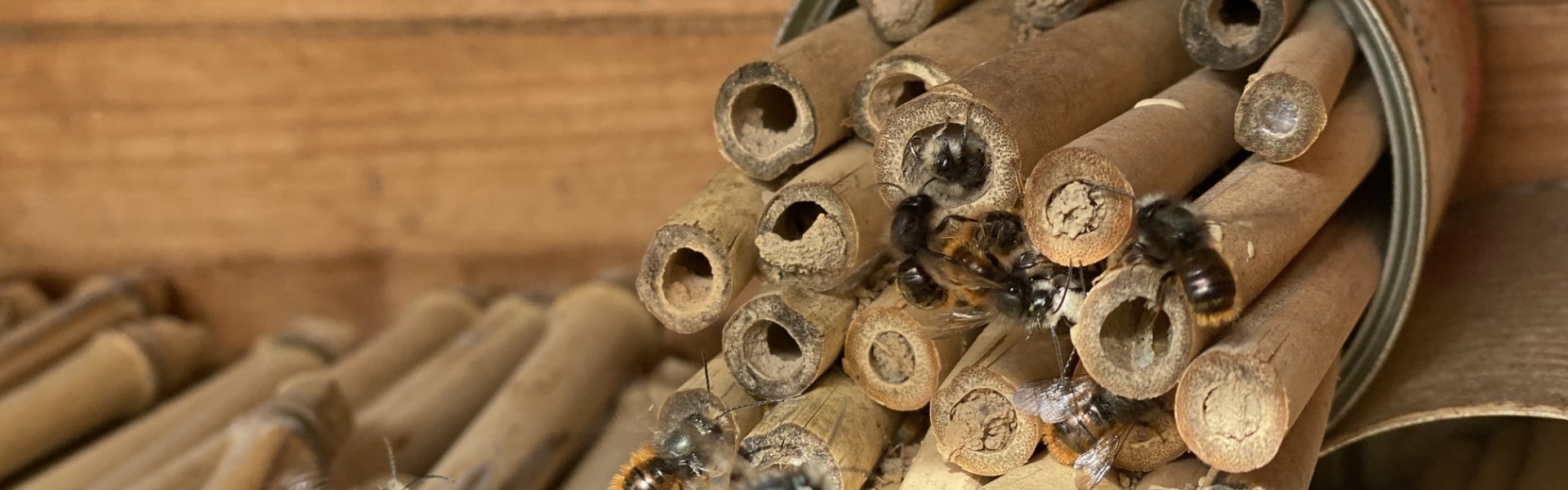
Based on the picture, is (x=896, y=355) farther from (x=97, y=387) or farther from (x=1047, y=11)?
(x=97, y=387)

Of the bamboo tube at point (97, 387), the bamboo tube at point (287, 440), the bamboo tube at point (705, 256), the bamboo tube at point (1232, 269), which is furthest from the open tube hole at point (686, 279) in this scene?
the bamboo tube at point (97, 387)

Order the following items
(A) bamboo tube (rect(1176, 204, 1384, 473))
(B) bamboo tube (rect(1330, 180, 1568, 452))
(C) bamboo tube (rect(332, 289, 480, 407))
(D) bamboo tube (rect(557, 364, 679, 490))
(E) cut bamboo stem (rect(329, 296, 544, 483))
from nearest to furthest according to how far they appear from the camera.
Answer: (A) bamboo tube (rect(1176, 204, 1384, 473))
(B) bamboo tube (rect(1330, 180, 1568, 452))
(D) bamboo tube (rect(557, 364, 679, 490))
(E) cut bamboo stem (rect(329, 296, 544, 483))
(C) bamboo tube (rect(332, 289, 480, 407))

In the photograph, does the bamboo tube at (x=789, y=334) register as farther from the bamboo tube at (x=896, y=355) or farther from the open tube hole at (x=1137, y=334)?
the open tube hole at (x=1137, y=334)

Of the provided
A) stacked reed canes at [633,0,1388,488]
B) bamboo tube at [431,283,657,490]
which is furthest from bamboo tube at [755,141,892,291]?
bamboo tube at [431,283,657,490]

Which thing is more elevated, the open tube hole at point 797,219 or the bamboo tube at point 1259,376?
the open tube hole at point 797,219

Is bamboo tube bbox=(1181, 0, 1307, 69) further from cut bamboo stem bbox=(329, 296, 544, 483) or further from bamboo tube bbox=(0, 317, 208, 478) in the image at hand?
bamboo tube bbox=(0, 317, 208, 478)

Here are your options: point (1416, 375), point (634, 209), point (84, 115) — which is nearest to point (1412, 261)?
point (1416, 375)
